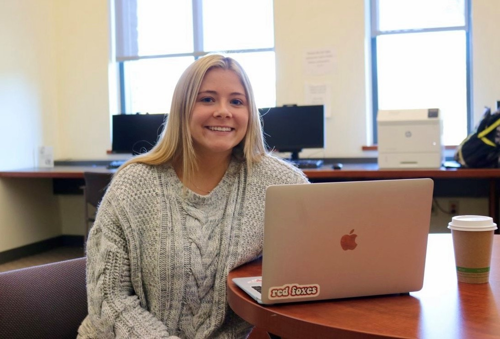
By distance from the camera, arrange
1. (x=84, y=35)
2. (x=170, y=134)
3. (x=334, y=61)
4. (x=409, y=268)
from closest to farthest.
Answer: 1. (x=409, y=268)
2. (x=170, y=134)
3. (x=334, y=61)
4. (x=84, y=35)

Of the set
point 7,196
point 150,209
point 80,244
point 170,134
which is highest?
point 170,134

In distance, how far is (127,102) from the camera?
561 cm

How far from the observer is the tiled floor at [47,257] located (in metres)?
4.68

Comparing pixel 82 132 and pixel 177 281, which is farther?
pixel 82 132

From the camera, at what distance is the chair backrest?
134 cm

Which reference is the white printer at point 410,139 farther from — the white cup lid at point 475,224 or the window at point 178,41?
the white cup lid at point 475,224

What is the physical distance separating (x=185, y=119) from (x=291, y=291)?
65cm

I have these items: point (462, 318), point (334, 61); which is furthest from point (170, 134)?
point (334, 61)

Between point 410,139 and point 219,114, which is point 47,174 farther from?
point 219,114

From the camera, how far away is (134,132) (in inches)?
197

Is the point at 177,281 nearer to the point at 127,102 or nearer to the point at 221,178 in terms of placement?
the point at 221,178

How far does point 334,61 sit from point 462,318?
155 inches

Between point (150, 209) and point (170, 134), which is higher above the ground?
point (170, 134)

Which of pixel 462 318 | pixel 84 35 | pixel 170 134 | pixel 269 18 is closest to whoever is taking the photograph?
pixel 462 318
